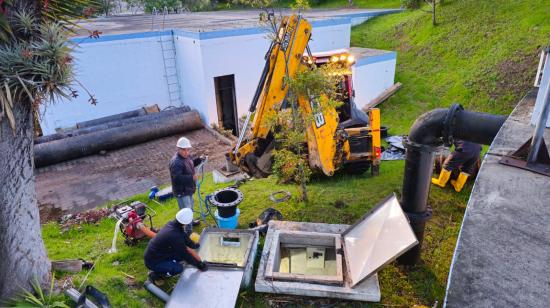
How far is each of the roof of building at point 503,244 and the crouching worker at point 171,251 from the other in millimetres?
3423

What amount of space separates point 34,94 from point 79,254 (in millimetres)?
3432

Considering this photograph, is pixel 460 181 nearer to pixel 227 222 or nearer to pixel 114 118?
pixel 227 222

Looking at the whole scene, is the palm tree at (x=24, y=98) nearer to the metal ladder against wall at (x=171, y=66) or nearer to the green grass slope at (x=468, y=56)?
the metal ladder against wall at (x=171, y=66)

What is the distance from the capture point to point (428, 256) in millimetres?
5980

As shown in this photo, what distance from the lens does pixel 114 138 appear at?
1239cm

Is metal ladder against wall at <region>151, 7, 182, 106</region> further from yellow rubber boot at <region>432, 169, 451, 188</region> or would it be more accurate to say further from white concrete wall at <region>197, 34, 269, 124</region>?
yellow rubber boot at <region>432, 169, 451, 188</region>

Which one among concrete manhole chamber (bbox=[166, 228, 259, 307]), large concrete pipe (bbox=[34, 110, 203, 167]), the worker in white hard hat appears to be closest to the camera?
concrete manhole chamber (bbox=[166, 228, 259, 307])

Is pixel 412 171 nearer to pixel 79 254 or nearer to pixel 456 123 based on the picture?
pixel 456 123

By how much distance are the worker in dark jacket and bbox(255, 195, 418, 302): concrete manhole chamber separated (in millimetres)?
3090

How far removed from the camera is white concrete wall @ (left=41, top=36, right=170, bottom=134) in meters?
12.8

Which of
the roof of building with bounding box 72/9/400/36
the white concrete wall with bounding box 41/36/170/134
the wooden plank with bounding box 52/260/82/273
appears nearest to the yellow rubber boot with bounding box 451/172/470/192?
the wooden plank with bounding box 52/260/82/273

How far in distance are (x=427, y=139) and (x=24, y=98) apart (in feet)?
16.2

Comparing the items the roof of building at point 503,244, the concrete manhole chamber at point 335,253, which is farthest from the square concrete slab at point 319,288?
the roof of building at point 503,244

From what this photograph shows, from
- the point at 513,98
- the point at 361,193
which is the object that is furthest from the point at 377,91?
the point at 361,193
